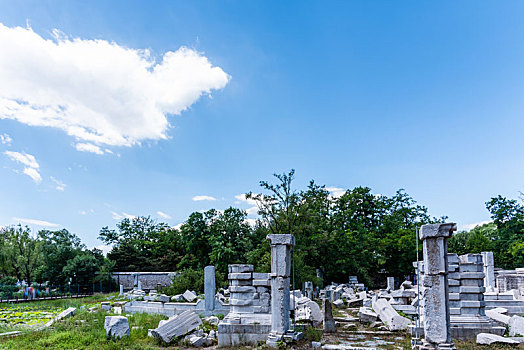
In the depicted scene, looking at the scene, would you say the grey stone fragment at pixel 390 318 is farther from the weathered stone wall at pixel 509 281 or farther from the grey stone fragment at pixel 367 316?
the weathered stone wall at pixel 509 281

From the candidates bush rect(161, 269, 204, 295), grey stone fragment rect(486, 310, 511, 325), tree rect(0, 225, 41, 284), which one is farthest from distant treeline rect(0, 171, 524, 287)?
grey stone fragment rect(486, 310, 511, 325)

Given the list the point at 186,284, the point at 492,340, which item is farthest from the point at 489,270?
the point at 186,284

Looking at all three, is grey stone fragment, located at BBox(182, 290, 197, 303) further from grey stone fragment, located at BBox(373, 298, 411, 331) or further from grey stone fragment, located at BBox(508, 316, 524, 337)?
grey stone fragment, located at BBox(508, 316, 524, 337)

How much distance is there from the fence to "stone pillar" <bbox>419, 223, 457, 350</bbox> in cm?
2527

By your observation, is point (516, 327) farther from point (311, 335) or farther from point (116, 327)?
point (116, 327)

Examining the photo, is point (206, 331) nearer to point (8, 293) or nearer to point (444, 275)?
point (444, 275)

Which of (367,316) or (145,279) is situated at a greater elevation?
(367,316)

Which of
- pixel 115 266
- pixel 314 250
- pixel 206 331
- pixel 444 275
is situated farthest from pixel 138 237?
pixel 444 275

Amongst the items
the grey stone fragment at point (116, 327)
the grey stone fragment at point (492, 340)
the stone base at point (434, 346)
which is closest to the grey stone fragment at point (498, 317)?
the grey stone fragment at point (492, 340)

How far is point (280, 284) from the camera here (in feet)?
33.0

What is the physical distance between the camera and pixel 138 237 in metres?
46.3

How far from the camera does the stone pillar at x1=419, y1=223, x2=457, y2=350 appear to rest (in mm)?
8344

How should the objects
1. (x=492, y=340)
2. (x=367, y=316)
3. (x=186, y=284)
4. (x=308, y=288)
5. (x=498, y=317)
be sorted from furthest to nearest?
1. (x=308, y=288)
2. (x=186, y=284)
3. (x=367, y=316)
4. (x=498, y=317)
5. (x=492, y=340)

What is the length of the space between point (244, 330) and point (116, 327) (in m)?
3.61
